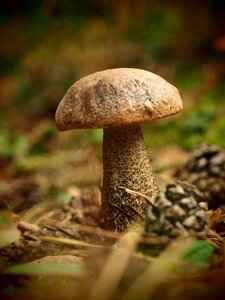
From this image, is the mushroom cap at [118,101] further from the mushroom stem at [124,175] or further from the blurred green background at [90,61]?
the blurred green background at [90,61]

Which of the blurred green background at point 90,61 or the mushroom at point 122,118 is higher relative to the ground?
the blurred green background at point 90,61

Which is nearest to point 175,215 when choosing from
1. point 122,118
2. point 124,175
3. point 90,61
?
point 122,118

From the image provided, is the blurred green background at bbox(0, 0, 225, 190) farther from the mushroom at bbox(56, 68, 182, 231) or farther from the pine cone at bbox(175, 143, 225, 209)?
the mushroom at bbox(56, 68, 182, 231)

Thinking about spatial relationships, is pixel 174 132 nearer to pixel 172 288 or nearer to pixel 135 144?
pixel 135 144

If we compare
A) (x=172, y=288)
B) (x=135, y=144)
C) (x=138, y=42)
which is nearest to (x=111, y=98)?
(x=135, y=144)

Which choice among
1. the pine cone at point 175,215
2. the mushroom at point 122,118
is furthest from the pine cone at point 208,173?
the pine cone at point 175,215
